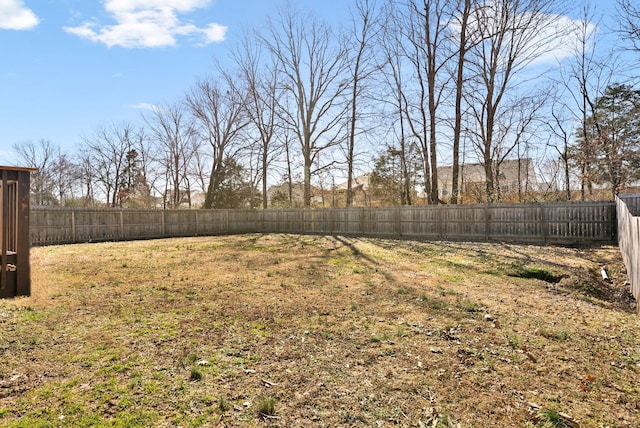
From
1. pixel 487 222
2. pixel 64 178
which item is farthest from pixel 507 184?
pixel 64 178

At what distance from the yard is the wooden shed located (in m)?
0.26

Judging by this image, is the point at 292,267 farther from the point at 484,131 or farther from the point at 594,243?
the point at 484,131

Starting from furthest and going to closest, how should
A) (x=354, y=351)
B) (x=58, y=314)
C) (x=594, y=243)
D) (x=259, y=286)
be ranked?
(x=594, y=243)
(x=259, y=286)
(x=58, y=314)
(x=354, y=351)

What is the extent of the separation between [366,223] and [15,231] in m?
12.7

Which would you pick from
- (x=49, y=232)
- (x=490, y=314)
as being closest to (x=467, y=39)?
(x=490, y=314)

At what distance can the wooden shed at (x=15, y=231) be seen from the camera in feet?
14.2

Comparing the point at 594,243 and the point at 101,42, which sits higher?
the point at 101,42

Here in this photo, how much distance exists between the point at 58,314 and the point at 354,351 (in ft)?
11.3

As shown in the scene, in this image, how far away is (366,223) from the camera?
1558cm

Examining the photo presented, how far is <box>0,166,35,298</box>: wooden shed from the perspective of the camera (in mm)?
4320

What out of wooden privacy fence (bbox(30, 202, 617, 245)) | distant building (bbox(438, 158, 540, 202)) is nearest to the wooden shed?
wooden privacy fence (bbox(30, 202, 617, 245))

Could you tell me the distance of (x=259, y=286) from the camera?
5570mm

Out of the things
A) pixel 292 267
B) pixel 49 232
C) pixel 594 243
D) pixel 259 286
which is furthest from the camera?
pixel 49 232

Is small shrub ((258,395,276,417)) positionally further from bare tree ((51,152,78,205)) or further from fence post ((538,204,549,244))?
bare tree ((51,152,78,205))
